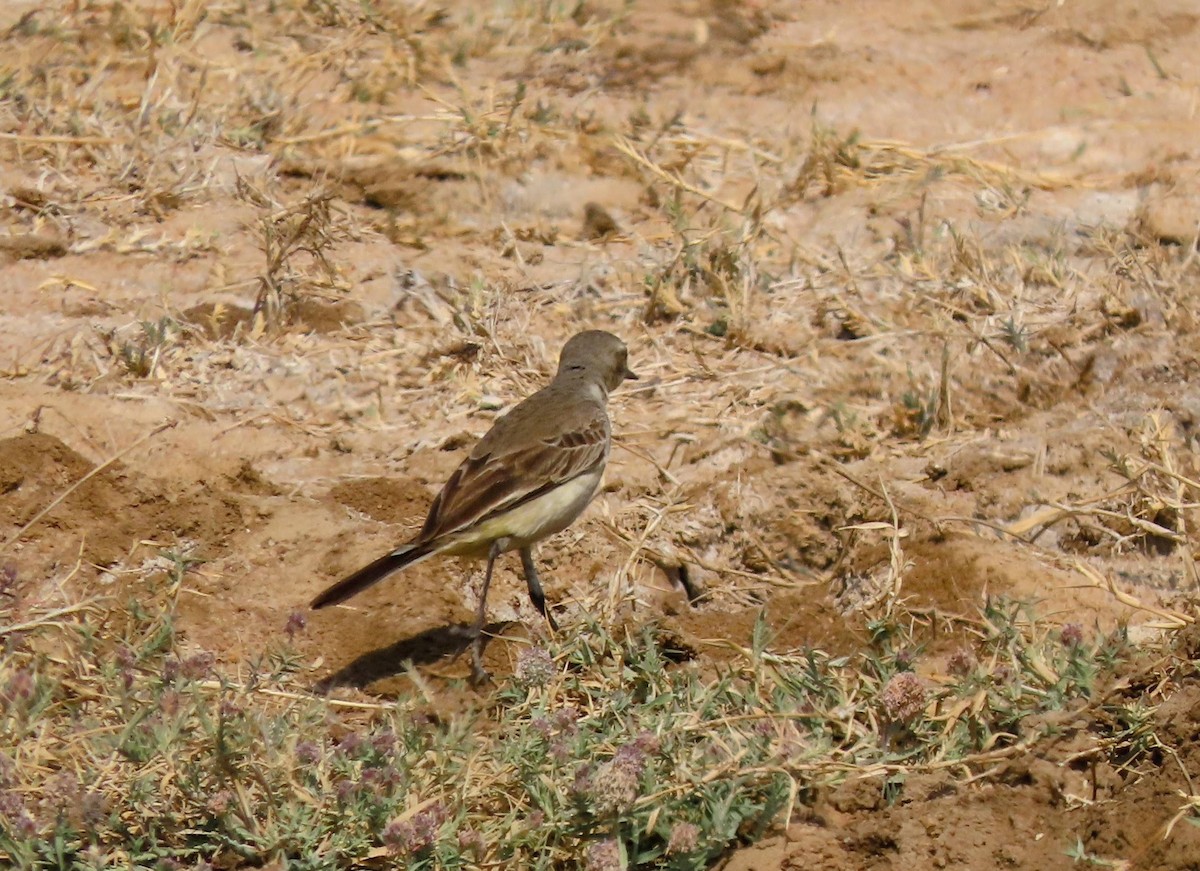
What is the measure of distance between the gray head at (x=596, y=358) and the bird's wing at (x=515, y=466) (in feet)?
1.52

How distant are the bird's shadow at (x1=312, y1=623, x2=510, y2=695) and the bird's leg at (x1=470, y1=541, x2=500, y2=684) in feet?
0.16

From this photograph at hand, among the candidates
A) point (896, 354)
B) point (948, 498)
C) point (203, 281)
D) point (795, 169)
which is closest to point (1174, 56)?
point (795, 169)

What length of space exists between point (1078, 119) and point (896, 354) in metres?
2.63

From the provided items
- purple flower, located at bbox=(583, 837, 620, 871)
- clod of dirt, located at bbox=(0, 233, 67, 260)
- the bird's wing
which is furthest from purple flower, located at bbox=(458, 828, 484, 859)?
clod of dirt, located at bbox=(0, 233, 67, 260)

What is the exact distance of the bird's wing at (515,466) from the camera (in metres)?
7.05

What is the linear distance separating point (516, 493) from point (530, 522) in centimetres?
13

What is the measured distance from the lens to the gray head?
820cm

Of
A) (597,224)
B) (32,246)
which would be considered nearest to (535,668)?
(597,224)

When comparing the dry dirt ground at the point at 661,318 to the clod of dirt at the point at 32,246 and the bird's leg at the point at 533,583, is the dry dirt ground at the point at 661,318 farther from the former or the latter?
the bird's leg at the point at 533,583

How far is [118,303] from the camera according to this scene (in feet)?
29.5

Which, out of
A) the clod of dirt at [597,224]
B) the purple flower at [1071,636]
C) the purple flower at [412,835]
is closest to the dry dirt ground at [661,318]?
the clod of dirt at [597,224]

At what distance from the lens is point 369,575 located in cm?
678

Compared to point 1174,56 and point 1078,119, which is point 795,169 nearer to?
point 1078,119

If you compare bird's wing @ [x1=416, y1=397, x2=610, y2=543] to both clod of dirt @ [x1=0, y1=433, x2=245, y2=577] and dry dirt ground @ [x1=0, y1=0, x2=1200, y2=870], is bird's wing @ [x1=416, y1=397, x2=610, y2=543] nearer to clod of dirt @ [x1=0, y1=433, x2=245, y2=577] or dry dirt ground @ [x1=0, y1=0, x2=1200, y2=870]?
dry dirt ground @ [x1=0, y1=0, x2=1200, y2=870]
